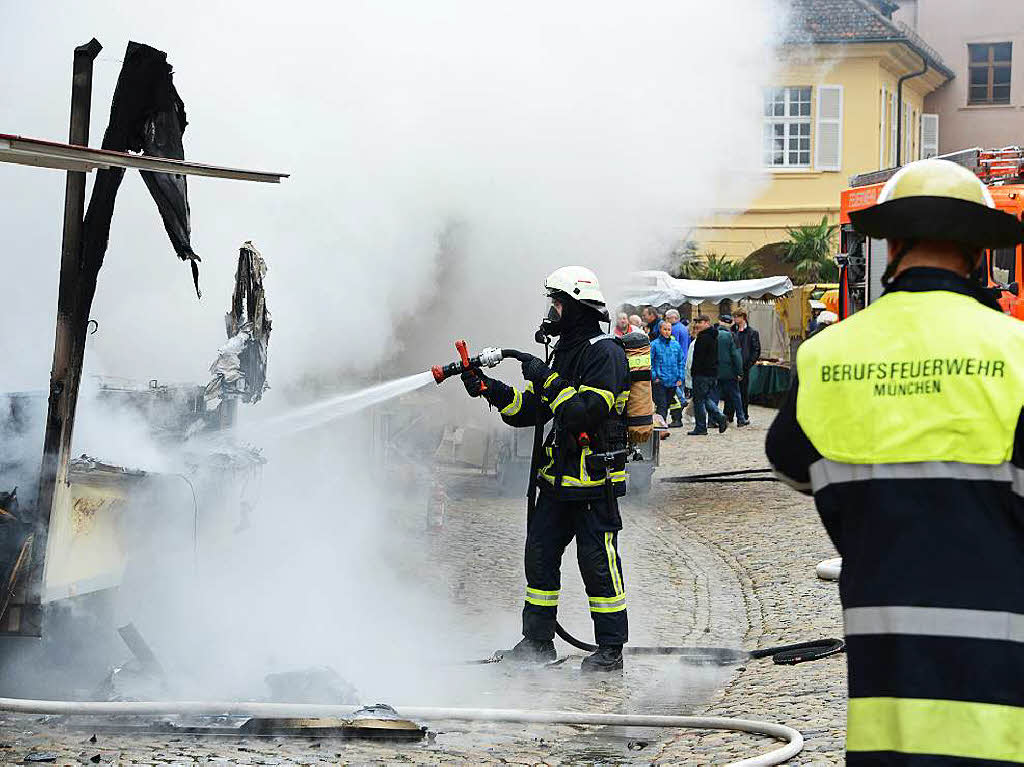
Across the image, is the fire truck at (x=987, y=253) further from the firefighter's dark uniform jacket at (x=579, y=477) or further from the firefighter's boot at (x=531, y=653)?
the firefighter's boot at (x=531, y=653)

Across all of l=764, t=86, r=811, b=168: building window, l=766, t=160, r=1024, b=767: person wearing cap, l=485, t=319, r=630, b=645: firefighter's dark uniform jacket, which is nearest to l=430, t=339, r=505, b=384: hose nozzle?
l=485, t=319, r=630, b=645: firefighter's dark uniform jacket

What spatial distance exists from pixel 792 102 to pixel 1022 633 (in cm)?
2995

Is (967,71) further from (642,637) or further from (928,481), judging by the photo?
(928,481)

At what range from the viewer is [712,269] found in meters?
27.6

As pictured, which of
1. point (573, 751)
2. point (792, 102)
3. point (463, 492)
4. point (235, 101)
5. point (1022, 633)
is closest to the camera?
point (1022, 633)

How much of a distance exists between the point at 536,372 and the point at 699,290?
15.2 meters

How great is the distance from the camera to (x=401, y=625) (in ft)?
22.0

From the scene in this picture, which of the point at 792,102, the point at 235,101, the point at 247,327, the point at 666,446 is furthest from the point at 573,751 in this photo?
the point at 792,102

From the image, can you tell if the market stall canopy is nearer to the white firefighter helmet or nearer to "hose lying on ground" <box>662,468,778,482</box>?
"hose lying on ground" <box>662,468,778,482</box>

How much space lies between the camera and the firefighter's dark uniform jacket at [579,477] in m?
6.11

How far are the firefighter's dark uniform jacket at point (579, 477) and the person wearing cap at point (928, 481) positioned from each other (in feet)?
11.8

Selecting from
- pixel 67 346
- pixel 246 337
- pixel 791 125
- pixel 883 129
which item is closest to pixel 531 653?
pixel 246 337

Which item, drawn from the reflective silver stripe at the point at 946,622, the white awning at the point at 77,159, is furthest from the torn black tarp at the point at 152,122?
the reflective silver stripe at the point at 946,622

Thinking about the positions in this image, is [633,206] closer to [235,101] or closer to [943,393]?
[235,101]
